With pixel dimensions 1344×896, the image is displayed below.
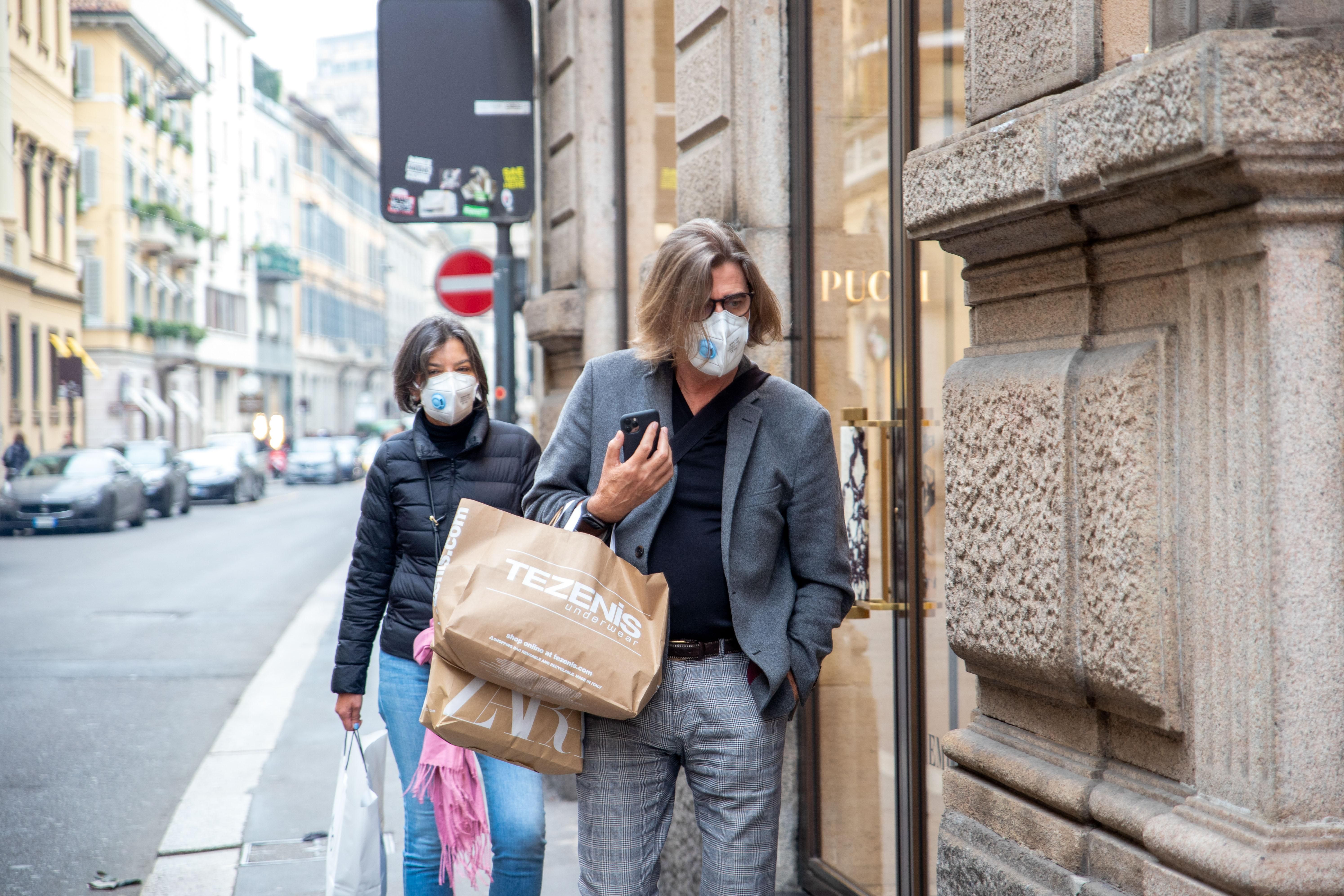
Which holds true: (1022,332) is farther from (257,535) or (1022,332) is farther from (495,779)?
(257,535)

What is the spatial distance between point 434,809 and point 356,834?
0.22 metres

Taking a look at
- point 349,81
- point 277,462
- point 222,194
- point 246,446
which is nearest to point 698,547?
point 246,446

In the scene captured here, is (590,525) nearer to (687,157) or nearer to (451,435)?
(451,435)

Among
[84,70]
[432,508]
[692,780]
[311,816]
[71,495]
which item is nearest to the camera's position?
[692,780]

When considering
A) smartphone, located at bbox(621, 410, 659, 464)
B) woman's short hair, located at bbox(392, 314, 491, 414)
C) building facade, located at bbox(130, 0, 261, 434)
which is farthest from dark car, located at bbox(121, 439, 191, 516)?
building facade, located at bbox(130, 0, 261, 434)

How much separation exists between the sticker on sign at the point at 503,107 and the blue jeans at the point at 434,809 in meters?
4.51

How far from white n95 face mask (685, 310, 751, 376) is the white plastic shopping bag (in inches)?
70.1

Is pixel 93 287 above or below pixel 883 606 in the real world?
above

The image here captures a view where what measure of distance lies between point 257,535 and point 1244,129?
22.5 meters

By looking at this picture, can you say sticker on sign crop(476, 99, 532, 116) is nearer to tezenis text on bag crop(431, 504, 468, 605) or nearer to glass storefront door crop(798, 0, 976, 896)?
glass storefront door crop(798, 0, 976, 896)

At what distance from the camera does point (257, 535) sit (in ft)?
74.4

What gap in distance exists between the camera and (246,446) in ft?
118

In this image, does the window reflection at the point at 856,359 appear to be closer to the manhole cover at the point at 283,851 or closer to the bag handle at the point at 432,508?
the bag handle at the point at 432,508

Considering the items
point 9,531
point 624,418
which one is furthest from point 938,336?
point 9,531
